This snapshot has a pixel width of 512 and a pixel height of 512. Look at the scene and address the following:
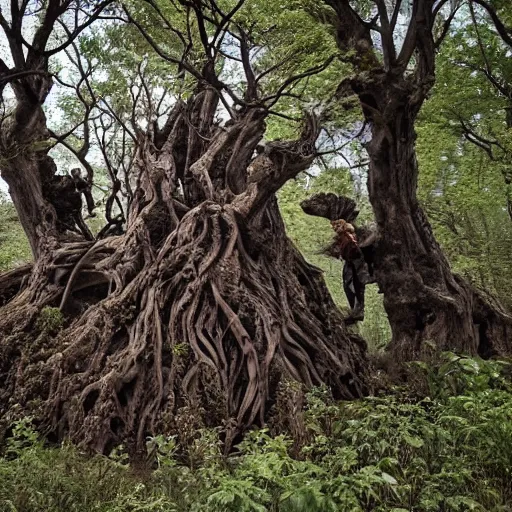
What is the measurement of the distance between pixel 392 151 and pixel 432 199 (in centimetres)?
582

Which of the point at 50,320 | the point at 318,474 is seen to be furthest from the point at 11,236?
the point at 318,474

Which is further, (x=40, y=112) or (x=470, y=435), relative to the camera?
(x=40, y=112)

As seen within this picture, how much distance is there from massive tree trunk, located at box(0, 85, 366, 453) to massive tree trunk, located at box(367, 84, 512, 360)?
1.48 m

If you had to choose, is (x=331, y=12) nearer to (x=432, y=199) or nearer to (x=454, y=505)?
(x=432, y=199)

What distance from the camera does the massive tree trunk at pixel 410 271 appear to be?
301 inches

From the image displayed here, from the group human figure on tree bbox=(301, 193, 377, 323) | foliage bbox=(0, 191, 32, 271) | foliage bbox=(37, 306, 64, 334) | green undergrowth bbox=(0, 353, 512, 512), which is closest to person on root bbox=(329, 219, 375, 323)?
human figure on tree bbox=(301, 193, 377, 323)

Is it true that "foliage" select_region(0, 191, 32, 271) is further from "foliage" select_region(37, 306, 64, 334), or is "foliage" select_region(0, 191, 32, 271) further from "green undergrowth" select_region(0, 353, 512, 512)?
"green undergrowth" select_region(0, 353, 512, 512)

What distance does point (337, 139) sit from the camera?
31.6ft

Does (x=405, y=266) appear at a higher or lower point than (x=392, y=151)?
lower

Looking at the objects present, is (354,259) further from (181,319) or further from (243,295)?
(181,319)

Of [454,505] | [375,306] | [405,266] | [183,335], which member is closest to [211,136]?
[405,266]

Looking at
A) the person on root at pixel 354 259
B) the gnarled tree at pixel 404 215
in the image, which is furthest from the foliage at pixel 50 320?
the gnarled tree at pixel 404 215

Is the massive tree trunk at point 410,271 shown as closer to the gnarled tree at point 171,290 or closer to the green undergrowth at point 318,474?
Result: the gnarled tree at point 171,290

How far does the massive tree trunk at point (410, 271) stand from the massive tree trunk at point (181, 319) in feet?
4.85
